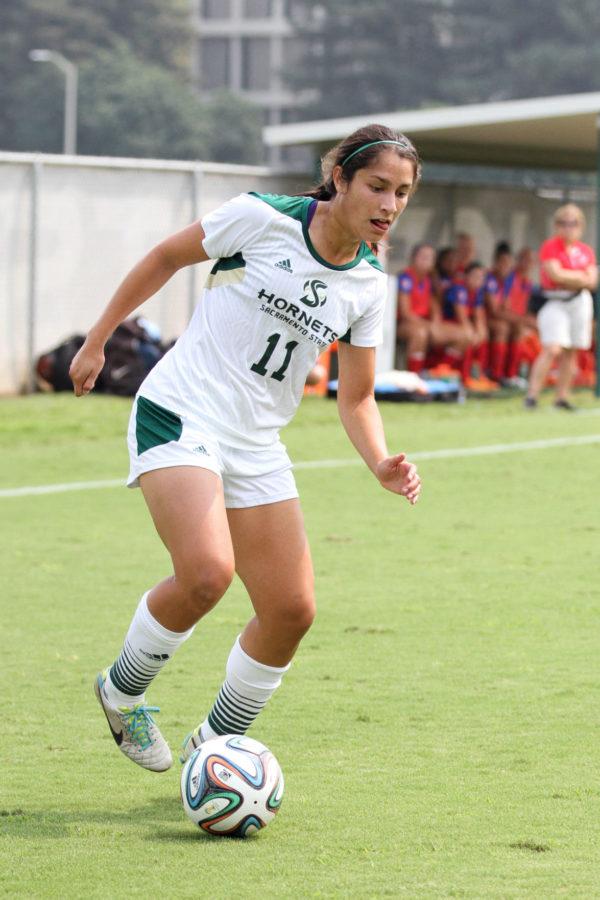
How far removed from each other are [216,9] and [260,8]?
11.3ft

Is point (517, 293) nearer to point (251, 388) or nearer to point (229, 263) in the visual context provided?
point (229, 263)

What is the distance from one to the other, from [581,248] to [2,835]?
44.7 feet

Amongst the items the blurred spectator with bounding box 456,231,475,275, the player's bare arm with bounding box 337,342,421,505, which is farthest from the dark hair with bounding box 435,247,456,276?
the player's bare arm with bounding box 337,342,421,505

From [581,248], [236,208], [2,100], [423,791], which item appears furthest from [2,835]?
[2,100]

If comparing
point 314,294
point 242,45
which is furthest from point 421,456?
point 242,45

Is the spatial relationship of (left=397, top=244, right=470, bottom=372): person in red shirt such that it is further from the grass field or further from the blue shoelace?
the blue shoelace

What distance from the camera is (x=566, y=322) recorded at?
16.8 meters

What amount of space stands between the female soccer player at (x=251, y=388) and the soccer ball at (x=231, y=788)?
24 centimetres

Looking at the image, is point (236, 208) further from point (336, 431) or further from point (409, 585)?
point (336, 431)

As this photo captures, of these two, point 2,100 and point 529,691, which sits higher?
point 529,691

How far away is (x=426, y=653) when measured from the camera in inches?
261

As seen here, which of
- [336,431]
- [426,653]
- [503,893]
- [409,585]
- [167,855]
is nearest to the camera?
[503,893]

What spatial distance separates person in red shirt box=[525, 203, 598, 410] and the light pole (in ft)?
183

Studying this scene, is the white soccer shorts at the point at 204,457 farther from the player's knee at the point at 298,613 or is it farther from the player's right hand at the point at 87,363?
the player's knee at the point at 298,613
